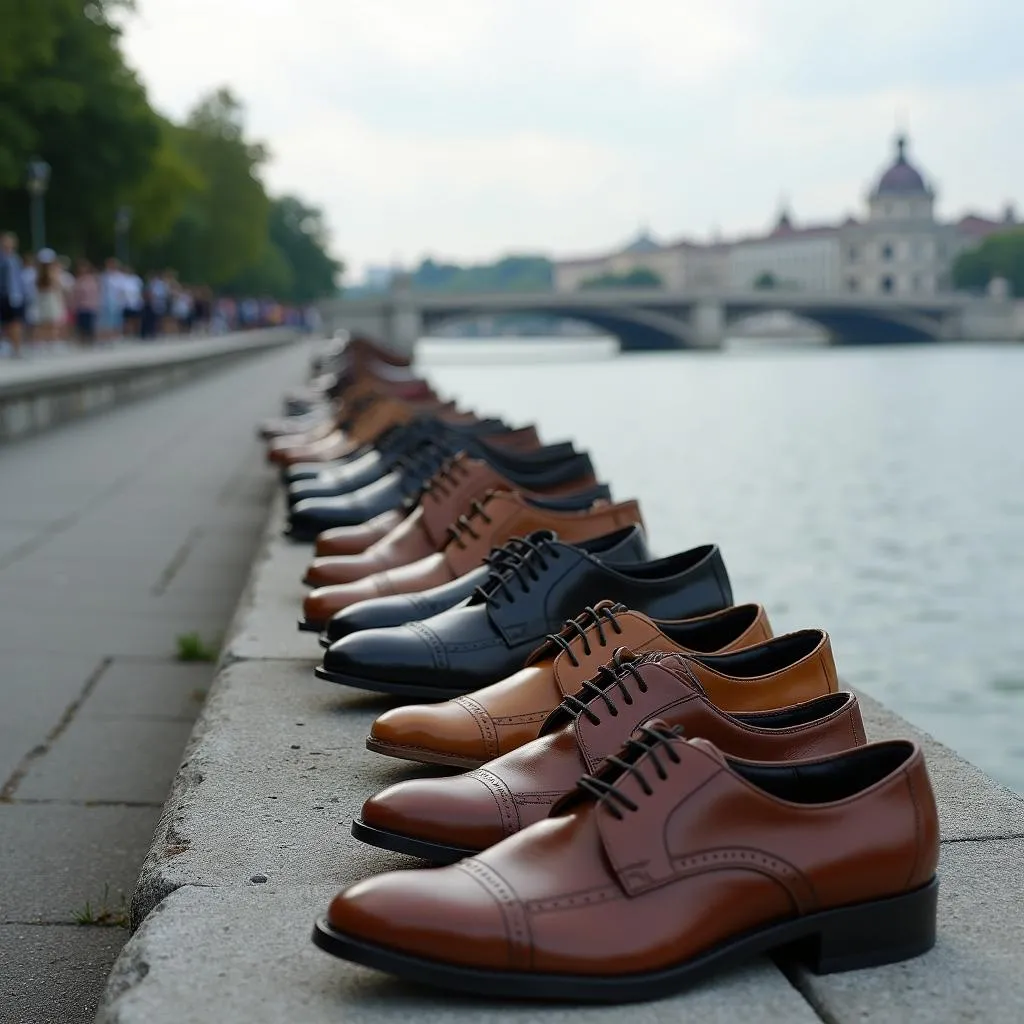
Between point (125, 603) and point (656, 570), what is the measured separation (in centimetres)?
272

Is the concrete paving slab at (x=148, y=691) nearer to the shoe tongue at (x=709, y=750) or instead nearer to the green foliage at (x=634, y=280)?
the shoe tongue at (x=709, y=750)

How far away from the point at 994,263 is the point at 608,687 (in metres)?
110

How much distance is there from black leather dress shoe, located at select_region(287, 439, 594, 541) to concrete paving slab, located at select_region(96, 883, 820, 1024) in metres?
2.12

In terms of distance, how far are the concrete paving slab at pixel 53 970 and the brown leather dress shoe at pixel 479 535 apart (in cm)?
93

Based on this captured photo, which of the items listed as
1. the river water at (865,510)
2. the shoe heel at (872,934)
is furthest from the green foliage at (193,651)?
the river water at (865,510)

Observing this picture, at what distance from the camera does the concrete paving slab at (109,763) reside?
286cm

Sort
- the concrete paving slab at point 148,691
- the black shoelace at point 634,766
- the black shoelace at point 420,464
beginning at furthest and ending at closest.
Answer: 1. the black shoelace at point 420,464
2. the concrete paving slab at point 148,691
3. the black shoelace at point 634,766

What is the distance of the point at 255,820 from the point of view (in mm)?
2043

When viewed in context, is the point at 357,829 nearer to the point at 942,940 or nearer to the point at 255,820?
the point at 255,820

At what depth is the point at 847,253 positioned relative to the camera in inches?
4899

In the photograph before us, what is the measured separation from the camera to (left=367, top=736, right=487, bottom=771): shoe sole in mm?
2111

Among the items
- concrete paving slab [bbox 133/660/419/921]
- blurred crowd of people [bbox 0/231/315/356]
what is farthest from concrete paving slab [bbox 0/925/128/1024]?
blurred crowd of people [bbox 0/231/315/356]

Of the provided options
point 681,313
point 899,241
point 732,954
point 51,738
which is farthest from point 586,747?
point 899,241

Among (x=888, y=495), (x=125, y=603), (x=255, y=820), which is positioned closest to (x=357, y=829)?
(x=255, y=820)
